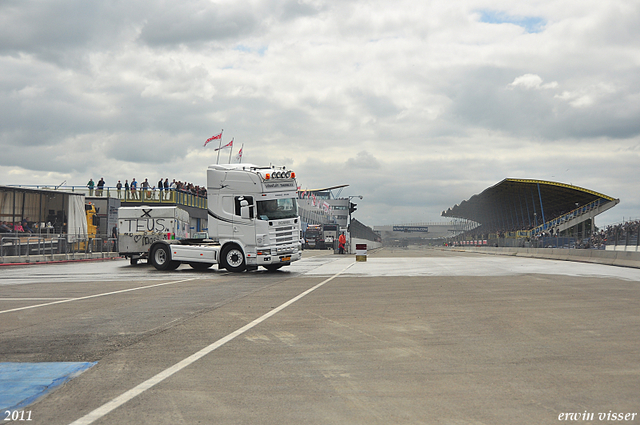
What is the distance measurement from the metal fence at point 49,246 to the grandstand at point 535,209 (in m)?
31.0

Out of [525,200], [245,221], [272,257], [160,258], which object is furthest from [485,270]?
[525,200]

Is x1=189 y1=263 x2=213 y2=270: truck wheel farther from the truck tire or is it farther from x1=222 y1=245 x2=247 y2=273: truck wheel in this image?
x1=222 y1=245 x2=247 y2=273: truck wheel

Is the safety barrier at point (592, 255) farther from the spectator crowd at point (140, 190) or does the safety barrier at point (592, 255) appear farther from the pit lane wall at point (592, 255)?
the spectator crowd at point (140, 190)

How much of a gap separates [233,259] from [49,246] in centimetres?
1618

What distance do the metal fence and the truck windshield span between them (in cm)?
1544

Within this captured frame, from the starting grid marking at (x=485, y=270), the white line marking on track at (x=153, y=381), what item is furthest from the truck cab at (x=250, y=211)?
the white line marking on track at (x=153, y=381)

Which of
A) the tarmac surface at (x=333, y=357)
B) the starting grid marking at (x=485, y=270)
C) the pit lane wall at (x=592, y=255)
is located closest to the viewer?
the tarmac surface at (x=333, y=357)

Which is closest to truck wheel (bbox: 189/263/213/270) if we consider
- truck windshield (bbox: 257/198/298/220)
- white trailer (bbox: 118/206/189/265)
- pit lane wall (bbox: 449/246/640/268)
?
white trailer (bbox: 118/206/189/265)

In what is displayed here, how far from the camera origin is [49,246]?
33.2 meters

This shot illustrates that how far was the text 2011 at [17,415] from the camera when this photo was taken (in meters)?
4.44

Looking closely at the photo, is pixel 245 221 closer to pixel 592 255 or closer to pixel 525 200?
pixel 592 255

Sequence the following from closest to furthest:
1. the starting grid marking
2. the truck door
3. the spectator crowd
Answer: the starting grid marking < the truck door < the spectator crowd

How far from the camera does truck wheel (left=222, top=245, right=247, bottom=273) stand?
875 inches

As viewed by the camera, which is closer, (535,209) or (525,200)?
(525,200)
